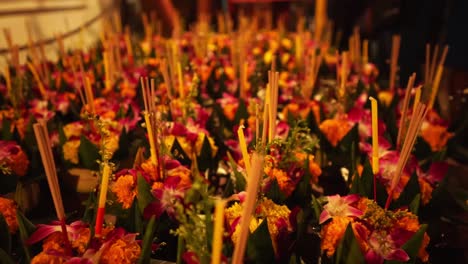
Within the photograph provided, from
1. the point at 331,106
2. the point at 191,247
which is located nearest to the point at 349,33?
the point at 331,106

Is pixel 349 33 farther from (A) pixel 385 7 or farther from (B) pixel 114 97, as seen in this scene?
(B) pixel 114 97

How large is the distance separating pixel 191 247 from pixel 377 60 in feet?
6.79

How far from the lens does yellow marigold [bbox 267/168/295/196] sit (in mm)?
911

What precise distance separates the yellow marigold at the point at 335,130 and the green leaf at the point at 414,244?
541mm

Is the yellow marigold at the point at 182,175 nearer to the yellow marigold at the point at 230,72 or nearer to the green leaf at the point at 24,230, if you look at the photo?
the green leaf at the point at 24,230

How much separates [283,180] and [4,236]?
0.60 metres

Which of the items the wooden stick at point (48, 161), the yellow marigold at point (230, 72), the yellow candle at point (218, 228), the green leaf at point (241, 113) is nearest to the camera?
the yellow candle at point (218, 228)

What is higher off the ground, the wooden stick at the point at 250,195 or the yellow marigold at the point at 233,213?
the wooden stick at the point at 250,195

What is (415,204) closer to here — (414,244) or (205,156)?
(414,244)

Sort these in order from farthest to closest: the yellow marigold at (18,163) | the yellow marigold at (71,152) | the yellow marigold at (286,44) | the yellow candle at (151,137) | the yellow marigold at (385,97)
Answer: the yellow marigold at (286,44), the yellow marigold at (385,97), the yellow marigold at (71,152), the yellow marigold at (18,163), the yellow candle at (151,137)

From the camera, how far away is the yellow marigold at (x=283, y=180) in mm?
911

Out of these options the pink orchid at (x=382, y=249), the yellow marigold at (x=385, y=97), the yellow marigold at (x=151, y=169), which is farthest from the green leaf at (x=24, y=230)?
the yellow marigold at (x=385, y=97)

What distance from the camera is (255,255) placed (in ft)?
2.42

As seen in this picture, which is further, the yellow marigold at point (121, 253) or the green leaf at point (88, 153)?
the green leaf at point (88, 153)
